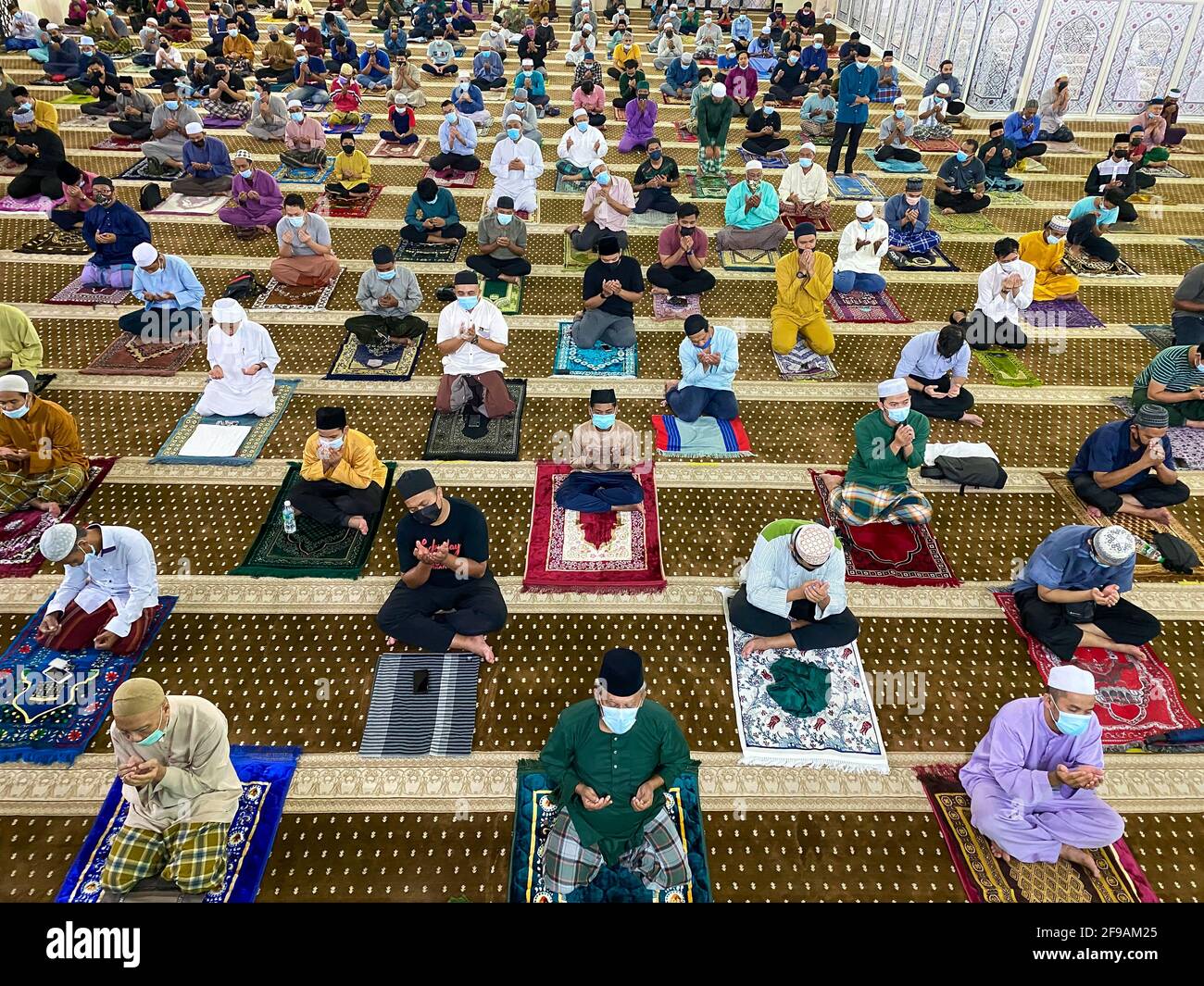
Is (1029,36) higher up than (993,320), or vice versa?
(1029,36)

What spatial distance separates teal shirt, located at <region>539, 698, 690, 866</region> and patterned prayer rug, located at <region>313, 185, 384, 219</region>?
6108 millimetres

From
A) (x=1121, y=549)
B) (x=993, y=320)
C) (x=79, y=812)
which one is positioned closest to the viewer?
(x=79, y=812)

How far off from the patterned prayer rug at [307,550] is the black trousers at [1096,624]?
3244 mm

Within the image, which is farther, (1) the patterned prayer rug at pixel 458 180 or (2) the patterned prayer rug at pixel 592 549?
(1) the patterned prayer rug at pixel 458 180

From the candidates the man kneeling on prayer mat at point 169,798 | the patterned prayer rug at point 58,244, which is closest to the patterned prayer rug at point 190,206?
the patterned prayer rug at point 58,244

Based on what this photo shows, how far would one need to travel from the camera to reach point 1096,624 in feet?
11.0

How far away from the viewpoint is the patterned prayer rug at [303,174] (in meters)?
7.78

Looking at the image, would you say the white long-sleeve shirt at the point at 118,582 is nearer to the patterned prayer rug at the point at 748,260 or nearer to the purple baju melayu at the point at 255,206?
the purple baju melayu at the point at 255,206

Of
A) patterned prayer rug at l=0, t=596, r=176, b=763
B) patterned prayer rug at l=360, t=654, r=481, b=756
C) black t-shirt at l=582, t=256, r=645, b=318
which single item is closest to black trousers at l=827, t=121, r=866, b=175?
black t-shirt at l=582, t=256, r=645, b=318

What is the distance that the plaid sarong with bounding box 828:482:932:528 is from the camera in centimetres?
382

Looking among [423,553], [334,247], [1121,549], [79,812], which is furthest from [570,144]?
[79,812]

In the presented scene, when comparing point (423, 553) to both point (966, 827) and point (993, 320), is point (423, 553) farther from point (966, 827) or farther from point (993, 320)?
point (993, 320)
